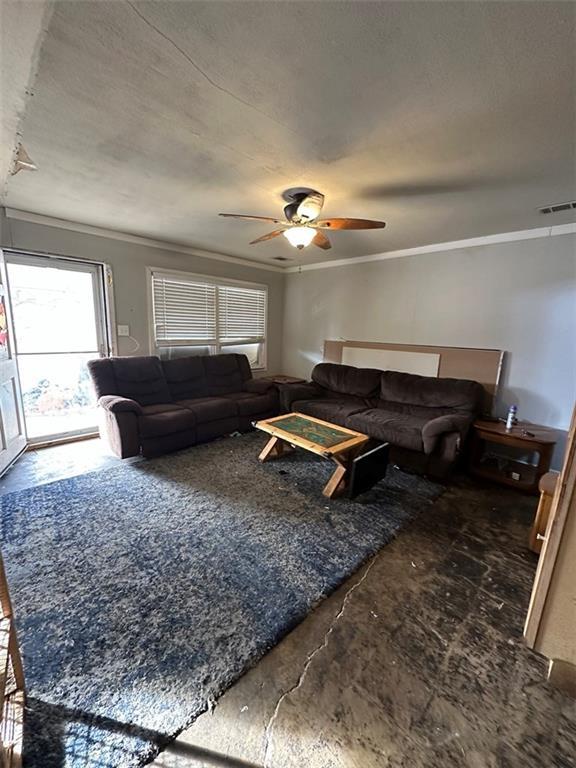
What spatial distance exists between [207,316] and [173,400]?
1466 mm

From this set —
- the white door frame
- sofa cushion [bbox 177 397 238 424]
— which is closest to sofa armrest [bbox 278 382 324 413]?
sofa cushion [bbox 177 397 238 424]

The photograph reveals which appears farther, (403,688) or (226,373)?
(226,373)

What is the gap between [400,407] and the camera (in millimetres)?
3852

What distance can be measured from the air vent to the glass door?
15.0ft

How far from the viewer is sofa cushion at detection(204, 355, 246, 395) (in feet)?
14.6

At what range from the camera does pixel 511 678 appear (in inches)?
50.9

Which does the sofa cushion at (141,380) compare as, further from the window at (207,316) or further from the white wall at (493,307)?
the white wall at (493,307)

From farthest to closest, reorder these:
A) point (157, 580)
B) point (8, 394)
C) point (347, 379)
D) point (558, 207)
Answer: point (347, 379)
point (8, 394)
point (558, 207)
point (157, 580)

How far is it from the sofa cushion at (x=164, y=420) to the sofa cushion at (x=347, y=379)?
1998 millimetres

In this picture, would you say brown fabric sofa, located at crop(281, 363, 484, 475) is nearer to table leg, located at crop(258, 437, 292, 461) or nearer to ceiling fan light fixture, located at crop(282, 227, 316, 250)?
table leg, located at crop(258, 437, 292, 461)

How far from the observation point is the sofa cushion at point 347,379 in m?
4.17

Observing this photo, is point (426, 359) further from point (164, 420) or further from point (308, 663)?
point (308, 663)

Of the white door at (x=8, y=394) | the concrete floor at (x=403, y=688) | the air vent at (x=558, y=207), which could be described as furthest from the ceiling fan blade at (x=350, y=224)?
the white door at (x=8, y=394)

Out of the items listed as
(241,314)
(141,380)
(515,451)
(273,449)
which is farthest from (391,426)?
(241,314)
